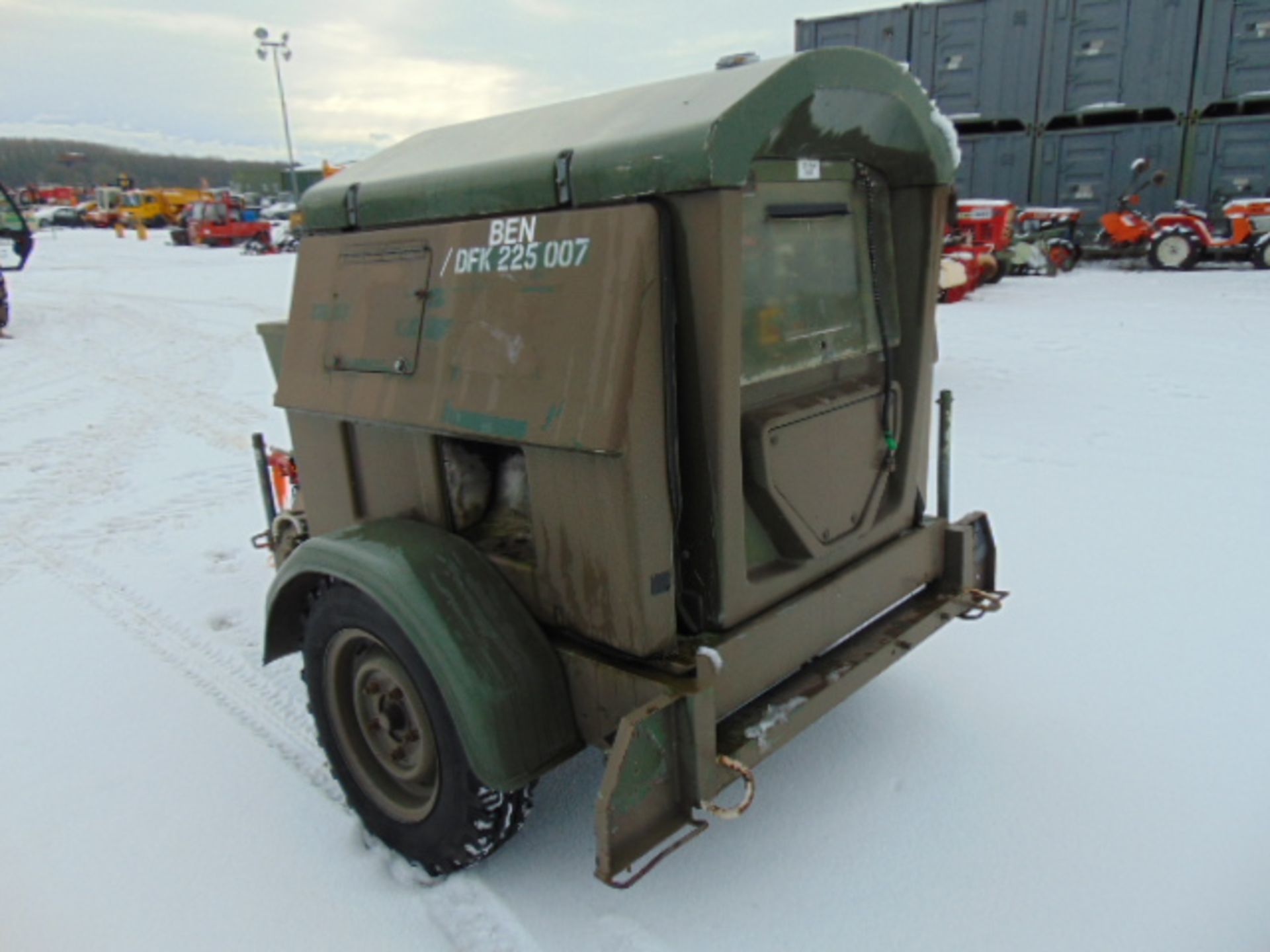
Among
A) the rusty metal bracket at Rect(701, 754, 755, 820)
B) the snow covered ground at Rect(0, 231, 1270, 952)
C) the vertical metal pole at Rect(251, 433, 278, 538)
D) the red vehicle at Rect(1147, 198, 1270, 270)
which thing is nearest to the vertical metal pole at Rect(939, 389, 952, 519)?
the snow covered ground at Rect(0, 231, 1270, 952)

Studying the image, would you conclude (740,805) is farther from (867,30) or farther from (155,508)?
(867,30)

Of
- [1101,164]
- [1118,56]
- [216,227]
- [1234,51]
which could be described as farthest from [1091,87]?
[216,227]

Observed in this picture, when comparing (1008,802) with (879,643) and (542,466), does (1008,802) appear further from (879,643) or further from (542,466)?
(542,466)

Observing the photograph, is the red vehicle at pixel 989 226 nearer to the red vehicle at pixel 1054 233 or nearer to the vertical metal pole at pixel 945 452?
the red vehicle at pixel 1054 233

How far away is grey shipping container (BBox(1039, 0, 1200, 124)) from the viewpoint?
677 inches

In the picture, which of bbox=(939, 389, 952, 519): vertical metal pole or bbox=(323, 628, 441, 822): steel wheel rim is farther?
bbox=(939, 389, 952, 519): vertical metal pole

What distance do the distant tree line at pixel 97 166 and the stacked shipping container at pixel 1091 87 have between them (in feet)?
237

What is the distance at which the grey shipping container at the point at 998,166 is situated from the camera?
19.0 meters

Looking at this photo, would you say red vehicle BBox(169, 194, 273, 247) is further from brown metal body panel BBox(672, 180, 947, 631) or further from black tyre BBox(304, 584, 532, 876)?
brown metal body panel BBox(672, 180, 947, 631)

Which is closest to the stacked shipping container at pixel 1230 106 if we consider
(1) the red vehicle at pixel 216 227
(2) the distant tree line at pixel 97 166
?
(1) the red vehicle at pixel 216 227

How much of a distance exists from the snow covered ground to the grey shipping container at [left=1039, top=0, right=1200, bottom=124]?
14.2 m

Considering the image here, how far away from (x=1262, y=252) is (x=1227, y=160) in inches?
119

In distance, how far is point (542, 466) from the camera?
2.46 meters

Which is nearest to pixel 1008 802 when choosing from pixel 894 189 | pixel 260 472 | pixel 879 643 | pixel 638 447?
pixel 879 643
